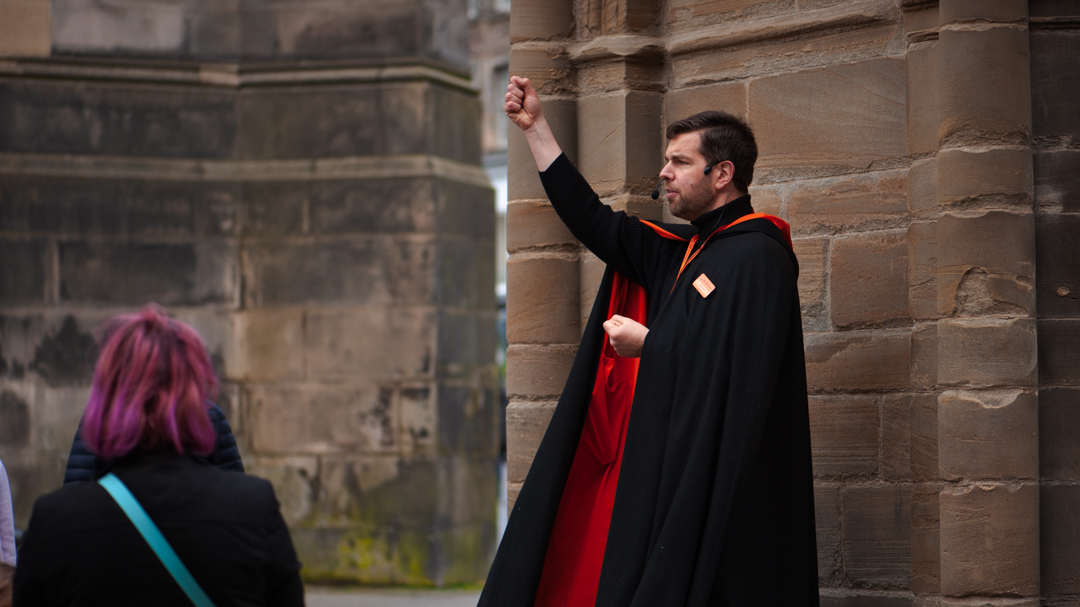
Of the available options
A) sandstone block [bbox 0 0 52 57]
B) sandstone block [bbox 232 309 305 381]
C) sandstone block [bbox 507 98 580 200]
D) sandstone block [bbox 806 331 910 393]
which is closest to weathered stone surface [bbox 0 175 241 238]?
sandstone block [bbox 232 309 305 381]

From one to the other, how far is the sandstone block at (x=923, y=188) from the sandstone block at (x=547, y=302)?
1100 mm

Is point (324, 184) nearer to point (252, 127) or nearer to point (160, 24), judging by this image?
point (252, 127)

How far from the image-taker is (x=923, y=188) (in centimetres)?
329

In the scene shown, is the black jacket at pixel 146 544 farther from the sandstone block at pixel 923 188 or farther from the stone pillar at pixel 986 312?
the sandstone block at pixel 923 188

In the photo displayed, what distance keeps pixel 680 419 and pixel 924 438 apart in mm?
845

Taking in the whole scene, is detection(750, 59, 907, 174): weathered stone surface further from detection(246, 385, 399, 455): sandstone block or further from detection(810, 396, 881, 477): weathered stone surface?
detection(246, 385, 399, 455): sandstone block

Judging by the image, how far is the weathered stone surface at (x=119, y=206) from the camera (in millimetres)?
6527

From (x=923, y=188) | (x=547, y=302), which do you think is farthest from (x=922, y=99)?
(x=547, y=302)

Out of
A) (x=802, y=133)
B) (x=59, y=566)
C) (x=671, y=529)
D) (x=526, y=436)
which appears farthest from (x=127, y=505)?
(x=802, y=133)

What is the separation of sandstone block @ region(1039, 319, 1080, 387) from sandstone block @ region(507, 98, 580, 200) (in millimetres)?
1570

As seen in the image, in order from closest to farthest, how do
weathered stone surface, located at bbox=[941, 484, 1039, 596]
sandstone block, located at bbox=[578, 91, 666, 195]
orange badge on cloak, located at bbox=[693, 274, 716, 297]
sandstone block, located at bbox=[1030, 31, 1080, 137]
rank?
orange badge on cloak, located at bbox=[693, 274, 716, 297] < weathered stone surface, located at bbox=[941, 484, 1039, 596] < sandstone block, located at bbox=[1030, 31, 1080, 137] < sandstone block, located at bbox=[578, 91, 666, 195]

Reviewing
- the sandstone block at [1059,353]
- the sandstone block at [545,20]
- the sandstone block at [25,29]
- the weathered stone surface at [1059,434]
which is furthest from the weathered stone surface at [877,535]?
the sandstone block at [25,29]

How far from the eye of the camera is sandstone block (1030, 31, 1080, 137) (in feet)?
10.4

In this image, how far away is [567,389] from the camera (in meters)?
3.17
